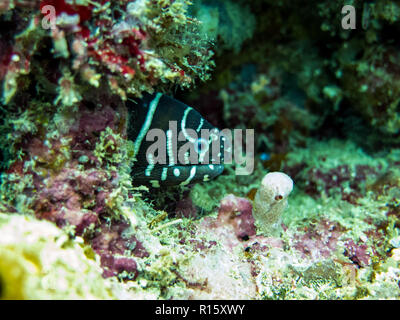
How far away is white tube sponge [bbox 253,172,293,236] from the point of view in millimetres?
3064

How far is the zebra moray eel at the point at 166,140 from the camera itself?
3.08 m

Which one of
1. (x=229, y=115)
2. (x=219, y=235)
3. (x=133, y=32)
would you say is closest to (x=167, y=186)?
(x=219, y=235)

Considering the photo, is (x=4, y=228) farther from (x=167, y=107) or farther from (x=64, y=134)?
(x=167, y=107)

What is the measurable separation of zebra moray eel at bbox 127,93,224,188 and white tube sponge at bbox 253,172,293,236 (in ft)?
2.03

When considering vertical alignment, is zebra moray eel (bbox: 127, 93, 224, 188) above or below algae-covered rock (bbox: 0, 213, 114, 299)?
above

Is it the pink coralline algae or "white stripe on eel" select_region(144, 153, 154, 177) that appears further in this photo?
"white stripe on eel" select_region(144, 153, 154, 177)

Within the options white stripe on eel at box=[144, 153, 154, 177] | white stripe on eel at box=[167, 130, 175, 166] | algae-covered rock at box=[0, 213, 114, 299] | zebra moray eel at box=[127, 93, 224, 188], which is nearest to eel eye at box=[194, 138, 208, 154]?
zebra moray eel at box=[127, 93, 224, 188]

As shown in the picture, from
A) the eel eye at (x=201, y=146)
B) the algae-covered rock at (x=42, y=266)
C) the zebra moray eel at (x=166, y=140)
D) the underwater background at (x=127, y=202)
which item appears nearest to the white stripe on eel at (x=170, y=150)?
the zebra moray eel at (x=166, y=140)

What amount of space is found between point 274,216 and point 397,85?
3842 millimetres

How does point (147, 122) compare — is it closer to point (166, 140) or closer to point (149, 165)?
point (166, 140)

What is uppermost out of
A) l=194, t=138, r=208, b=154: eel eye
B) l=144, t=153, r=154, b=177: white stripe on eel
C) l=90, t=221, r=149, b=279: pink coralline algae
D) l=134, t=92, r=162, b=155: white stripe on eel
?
l=134, t=92, r=162, b=155: white stripe on eel

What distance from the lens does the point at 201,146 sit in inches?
131

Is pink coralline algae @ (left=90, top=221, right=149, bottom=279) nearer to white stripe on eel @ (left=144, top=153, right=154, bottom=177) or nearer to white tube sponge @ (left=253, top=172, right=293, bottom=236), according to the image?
white stripe on eel @ (left=144, top=153, right=154, bottom=177)

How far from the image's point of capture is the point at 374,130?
6.02m
